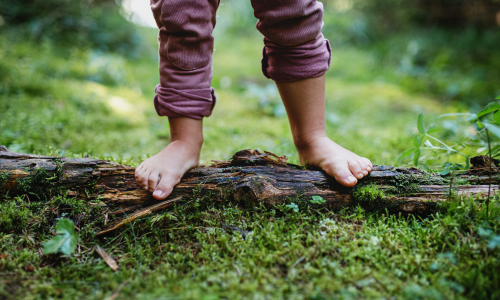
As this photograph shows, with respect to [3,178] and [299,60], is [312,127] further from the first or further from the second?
[3,178]

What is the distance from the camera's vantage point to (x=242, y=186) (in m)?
1.20

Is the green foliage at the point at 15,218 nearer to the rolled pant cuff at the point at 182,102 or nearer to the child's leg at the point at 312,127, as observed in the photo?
the rolled pant cuff at the point at 182,102

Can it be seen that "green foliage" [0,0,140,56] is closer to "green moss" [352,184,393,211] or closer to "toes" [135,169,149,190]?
"toes" [135,169,149,190]

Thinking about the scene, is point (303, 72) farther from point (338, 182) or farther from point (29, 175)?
point (29, 175)

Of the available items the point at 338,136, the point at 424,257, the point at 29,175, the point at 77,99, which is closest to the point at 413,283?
the point at 424,257

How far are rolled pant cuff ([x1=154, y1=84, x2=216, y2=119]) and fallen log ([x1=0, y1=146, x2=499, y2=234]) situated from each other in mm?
314

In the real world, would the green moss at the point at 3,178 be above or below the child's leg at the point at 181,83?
below

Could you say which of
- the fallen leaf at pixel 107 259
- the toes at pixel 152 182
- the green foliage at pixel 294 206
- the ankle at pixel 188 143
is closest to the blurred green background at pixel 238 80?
the ankle at pixel 188 143

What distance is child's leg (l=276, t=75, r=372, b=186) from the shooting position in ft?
4.33

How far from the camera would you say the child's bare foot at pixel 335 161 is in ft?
4.04

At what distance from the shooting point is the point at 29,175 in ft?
3.99

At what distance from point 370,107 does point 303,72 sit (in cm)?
248

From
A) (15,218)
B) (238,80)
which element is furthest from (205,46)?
(238,80)

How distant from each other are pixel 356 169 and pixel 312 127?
0.31 meters
